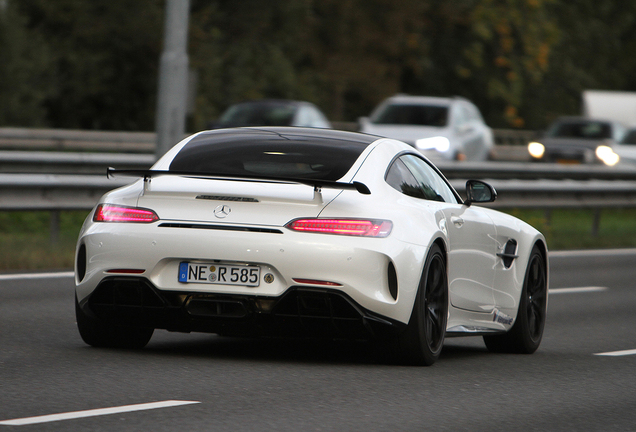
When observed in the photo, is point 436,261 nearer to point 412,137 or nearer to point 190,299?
point 190,299

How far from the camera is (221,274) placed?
7.23 metres

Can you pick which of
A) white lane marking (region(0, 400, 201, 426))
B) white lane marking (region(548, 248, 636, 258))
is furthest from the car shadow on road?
white lane marking (region(548, 248, 636, 258))

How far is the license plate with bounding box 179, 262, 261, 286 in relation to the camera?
7215mm

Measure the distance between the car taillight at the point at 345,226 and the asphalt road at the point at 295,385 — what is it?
755mm

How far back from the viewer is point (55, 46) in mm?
36281

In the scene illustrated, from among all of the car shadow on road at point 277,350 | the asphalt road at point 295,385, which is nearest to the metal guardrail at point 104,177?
the asphalt road at point 295,385

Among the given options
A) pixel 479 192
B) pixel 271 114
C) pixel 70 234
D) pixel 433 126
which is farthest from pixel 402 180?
pixel 271 114

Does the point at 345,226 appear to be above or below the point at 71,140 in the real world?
above

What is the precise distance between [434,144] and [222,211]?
1773cm

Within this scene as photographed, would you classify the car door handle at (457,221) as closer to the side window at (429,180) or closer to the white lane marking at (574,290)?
the side window at (429,180)

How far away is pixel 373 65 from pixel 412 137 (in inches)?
641

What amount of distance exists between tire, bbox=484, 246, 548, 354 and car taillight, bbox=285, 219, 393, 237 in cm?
219

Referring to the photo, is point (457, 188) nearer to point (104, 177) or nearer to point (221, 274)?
point (104, 177)

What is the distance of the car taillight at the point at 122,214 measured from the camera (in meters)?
7.37
